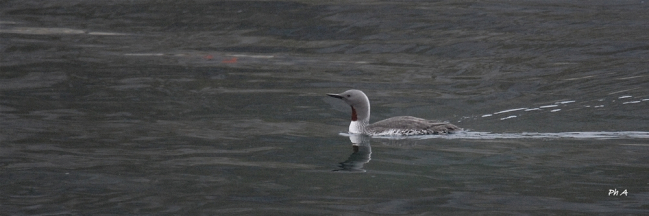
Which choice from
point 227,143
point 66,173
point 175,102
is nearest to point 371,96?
point 175,102

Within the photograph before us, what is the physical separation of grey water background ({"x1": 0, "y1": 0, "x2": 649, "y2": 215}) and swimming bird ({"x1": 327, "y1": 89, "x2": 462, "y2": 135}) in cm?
21

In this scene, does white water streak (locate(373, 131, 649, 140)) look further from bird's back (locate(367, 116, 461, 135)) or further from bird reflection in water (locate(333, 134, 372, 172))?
bird reflection in water (locate(333, 134, 372, 172))

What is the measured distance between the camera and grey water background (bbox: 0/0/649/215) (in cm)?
821

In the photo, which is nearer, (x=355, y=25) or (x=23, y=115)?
(x=23, y=115)

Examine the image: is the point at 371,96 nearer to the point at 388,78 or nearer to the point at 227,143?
the point at 388,78

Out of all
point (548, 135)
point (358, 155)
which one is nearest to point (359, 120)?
point (358, 155)

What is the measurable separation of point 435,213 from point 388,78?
7.77m

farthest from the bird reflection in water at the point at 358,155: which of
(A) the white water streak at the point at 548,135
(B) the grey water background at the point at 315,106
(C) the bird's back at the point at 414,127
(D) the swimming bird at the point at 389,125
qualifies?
(A) the white water streak at the point at 548,135

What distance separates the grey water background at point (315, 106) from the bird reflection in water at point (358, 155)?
0.18ft

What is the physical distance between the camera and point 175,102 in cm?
1306

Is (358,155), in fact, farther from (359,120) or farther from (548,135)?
(548,135)

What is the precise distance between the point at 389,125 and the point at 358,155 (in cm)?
114

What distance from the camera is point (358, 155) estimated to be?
32.7 feet

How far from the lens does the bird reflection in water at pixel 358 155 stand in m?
9.27
